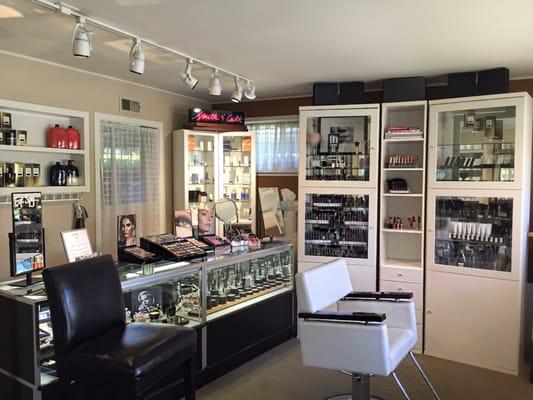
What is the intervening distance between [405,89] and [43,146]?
3.44m

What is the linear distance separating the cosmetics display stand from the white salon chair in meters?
0.86

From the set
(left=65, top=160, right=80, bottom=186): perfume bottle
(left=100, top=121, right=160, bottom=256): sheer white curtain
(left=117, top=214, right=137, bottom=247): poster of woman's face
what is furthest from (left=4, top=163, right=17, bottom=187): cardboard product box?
(left=117, top=214, right=137, bottom=247): poster of woman's face

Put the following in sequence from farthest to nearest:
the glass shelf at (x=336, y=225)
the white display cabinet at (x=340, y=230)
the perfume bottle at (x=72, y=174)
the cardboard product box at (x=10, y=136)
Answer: the glass shelf at (x=336, y=225)
the white display cabinet at (x=340, y=230)
the perfume bottle at (x=72, y=174)
the cardboard product box at (x=10, y=136)

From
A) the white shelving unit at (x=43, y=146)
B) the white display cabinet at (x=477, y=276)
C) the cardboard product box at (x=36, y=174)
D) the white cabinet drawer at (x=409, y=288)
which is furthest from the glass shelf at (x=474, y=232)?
the cardboard product box at (x=36, y=174)

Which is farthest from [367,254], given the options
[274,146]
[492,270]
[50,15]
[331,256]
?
[50,15]

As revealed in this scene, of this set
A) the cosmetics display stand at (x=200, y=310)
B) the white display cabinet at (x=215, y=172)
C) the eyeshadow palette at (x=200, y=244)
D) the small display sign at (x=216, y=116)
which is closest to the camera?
the cosmetics display stand at (x=200, y=310)

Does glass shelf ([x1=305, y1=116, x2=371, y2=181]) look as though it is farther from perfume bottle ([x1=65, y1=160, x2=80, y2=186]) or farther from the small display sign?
perfume bottle ([x1=65, y1=160, x2=80, y2=186])

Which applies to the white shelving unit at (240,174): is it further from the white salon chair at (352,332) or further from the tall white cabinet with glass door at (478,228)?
the white salon chair at (352,332)

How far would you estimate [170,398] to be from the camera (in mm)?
3215

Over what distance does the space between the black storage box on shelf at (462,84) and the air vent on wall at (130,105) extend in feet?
10.5

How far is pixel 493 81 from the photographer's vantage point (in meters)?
4.13

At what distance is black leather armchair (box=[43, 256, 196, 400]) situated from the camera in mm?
2035

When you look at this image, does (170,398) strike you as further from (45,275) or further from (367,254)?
(367,254)

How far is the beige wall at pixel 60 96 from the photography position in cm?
383
